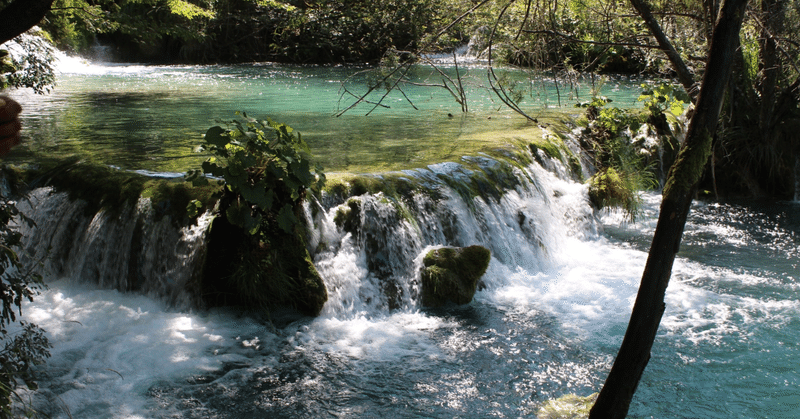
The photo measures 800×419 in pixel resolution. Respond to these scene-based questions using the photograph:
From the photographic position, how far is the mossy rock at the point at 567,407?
4.21 metres

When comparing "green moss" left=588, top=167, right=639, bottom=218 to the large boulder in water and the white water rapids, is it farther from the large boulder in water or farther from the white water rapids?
the large boulder in water

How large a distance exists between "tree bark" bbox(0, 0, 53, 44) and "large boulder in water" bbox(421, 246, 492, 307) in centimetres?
423

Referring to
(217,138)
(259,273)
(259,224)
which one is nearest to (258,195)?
(259,224)

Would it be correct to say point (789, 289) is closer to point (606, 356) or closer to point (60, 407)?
point (606, 356)

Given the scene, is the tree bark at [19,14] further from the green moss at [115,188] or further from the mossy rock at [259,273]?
the green moss at [115,188]

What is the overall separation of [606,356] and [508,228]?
2591 mm

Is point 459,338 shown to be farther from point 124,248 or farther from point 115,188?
point 115,188

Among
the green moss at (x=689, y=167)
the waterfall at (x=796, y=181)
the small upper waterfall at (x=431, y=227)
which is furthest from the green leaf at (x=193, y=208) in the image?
the waterfall at (x=796, y=181)

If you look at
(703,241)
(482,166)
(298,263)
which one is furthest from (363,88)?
(298,263)

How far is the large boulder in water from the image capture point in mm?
6270

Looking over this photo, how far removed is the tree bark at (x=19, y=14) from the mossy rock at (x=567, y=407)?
12.9 ft

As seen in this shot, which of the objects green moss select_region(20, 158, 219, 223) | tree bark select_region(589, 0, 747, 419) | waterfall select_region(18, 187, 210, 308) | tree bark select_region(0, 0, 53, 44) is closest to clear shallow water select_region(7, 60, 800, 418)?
waterfall select_region(18, 187, 210, 308)

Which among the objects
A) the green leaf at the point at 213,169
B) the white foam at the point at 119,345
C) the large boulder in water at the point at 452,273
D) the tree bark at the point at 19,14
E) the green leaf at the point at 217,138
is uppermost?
the tree bark at the point at 19,14

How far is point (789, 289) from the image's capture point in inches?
269
